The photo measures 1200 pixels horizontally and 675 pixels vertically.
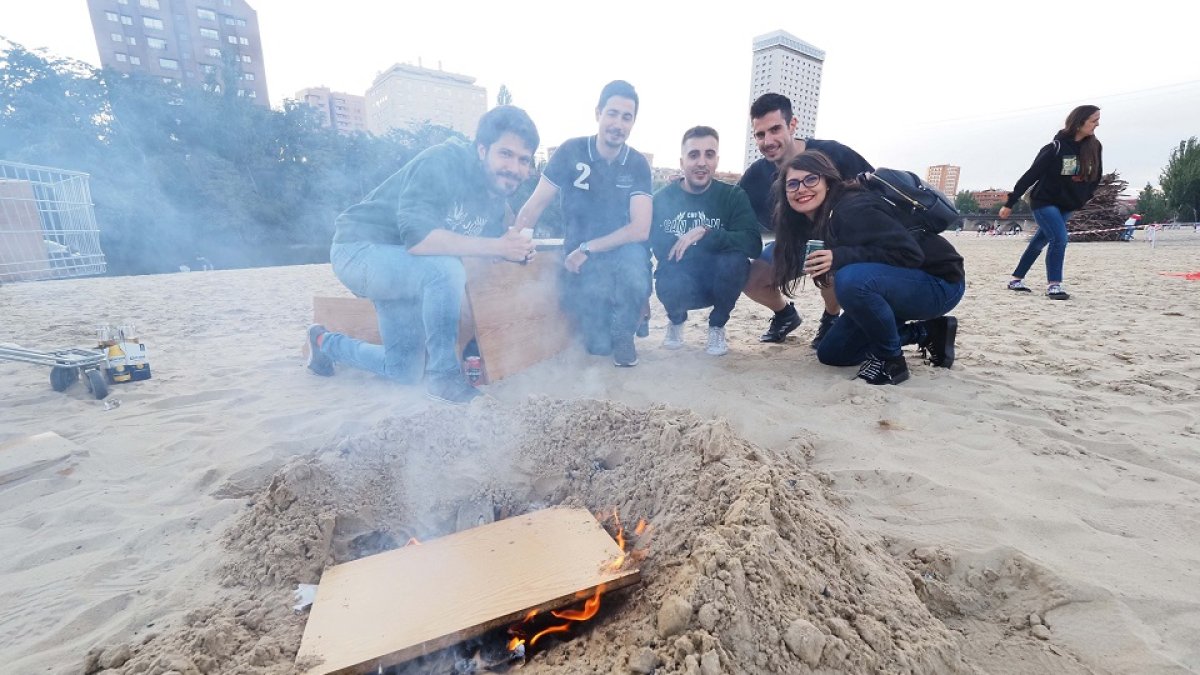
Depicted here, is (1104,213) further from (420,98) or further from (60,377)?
(420,98)

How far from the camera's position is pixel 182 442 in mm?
2186

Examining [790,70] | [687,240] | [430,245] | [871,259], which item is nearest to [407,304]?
[430,245]

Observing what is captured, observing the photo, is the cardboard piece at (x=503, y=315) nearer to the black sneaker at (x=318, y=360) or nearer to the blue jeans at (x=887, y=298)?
the black sneaker at (x=318, y=360)

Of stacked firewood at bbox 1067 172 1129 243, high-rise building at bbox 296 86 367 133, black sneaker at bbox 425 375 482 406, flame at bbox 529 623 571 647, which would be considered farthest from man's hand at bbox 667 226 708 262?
high-rise building at bbox 296 86 367 133

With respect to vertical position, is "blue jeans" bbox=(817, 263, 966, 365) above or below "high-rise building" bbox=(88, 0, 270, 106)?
below

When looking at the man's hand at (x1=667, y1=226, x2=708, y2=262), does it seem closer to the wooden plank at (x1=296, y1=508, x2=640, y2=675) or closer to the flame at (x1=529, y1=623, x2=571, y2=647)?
the wooden plank at (x1=296, y1=508, x2=640, y2=675)

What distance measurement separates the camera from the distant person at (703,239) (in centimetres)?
336

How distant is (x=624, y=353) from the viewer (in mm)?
3238

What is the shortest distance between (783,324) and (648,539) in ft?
8.54

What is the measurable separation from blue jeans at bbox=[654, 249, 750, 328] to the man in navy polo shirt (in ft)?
0.59

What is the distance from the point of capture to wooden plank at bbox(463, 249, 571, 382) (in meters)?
2.92

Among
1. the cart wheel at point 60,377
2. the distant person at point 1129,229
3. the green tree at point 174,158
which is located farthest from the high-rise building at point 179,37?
the distant person at point 1129,229

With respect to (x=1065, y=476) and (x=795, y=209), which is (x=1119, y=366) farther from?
(x=795, y=209)

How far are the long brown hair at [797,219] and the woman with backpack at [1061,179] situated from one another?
338 cm
